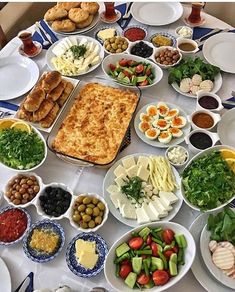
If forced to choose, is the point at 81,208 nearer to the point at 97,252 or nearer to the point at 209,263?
the point at 97,252

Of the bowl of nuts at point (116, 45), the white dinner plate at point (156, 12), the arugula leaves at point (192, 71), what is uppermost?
the white dinner plate at point (156, 12)

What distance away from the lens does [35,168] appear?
7.13ft

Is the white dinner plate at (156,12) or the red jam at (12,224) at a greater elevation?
the white dinner plate at (156,12)

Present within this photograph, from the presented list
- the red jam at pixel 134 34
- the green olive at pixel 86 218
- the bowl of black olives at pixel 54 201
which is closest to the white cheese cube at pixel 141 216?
the green olive at pixel 86 218

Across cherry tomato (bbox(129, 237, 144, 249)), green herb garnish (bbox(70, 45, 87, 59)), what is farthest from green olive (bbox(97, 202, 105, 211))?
green herb garnish (bbox(70, 45, 87, 59))

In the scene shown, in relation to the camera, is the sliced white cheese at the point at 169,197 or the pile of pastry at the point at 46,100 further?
the pile of pastry at the point at 46,100

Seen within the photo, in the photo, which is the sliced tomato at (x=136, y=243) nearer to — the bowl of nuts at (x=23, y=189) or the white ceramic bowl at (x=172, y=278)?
the white ceramic bowl at (x=172, y=278)

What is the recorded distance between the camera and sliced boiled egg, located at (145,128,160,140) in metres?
2.27

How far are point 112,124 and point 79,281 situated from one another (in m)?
0.94

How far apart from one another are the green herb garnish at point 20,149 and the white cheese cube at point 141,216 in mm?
660

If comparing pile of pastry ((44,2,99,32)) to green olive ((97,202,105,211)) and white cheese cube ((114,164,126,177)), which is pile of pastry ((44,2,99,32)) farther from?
green olive ((97,202,105,211))

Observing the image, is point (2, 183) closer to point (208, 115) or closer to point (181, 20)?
point (208, 115)

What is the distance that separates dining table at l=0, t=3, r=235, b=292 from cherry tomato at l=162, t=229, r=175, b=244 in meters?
0.15

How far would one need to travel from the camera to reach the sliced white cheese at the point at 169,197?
1.98m
